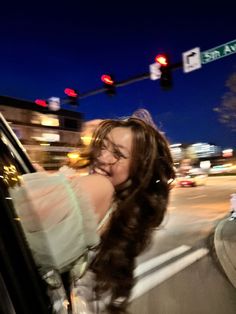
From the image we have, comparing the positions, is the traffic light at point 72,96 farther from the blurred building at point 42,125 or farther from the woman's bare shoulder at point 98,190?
the woman's bare shoulder at point 98,190

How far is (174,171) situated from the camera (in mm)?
1622

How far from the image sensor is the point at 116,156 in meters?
1.37

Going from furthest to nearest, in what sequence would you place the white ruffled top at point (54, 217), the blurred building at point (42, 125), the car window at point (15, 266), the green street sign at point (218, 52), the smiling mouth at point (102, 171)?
the green street sign at point (218, 52), the blurred building at point (42, 125), the smiling mouth at point (102, 171), the white ruffled top at point (54, 217), the car window at point (15, 266)

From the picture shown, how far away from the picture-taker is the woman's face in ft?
4.45

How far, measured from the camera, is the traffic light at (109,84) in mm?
13883

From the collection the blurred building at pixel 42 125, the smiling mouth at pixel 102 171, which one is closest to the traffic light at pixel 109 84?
the blurred building at pixel 42 125

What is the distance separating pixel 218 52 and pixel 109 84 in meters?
3.86

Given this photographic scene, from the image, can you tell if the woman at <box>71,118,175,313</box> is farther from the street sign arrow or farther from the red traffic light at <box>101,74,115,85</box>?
the red traffic light at <box>101,74,115,85</box>

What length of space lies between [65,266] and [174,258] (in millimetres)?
6814

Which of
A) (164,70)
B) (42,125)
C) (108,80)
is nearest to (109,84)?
(108,80)

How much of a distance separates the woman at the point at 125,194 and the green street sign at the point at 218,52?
36.6ft

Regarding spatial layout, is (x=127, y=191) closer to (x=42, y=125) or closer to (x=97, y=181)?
(x=97, y=181)

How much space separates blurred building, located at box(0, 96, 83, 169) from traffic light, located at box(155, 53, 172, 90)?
3.44 meters

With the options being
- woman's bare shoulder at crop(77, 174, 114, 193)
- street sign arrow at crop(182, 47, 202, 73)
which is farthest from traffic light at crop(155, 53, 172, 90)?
woman's bare shoulder at crop(77, 174, 114, 193)
